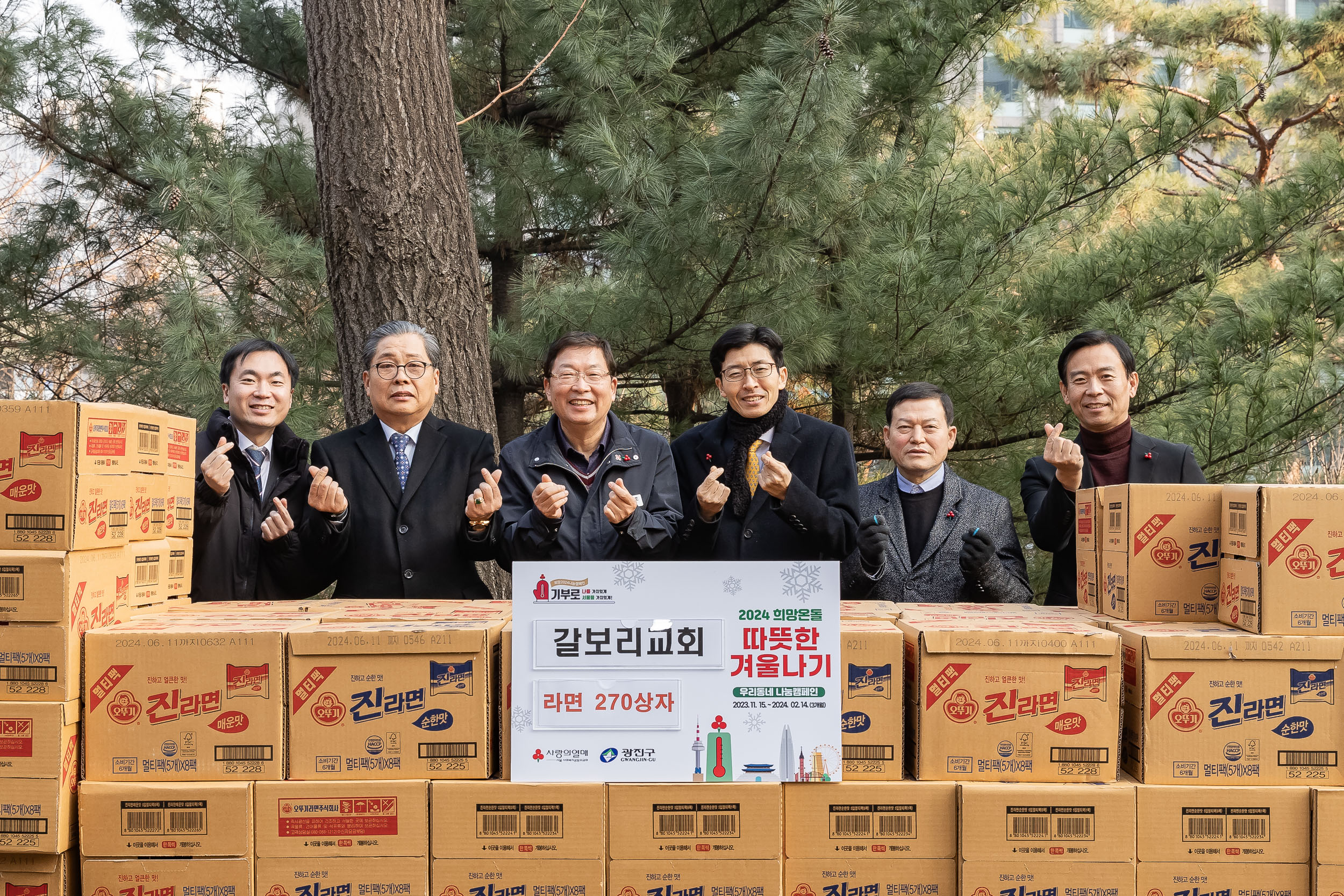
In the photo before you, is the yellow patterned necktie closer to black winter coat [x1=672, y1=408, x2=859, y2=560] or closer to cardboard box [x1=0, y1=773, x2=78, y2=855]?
black winter coat [x1=672, y1=408, x2=859, y2=560]

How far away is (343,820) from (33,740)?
0.64 m

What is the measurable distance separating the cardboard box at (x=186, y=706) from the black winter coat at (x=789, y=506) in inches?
47.5

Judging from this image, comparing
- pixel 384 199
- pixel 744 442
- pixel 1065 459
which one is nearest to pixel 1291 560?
pixel 1065 459

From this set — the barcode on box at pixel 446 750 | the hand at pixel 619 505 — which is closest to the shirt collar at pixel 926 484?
the hand at pixel 619 505

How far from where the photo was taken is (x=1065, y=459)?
2.77 meters

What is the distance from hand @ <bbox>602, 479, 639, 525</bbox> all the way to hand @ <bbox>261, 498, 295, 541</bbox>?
91 cm

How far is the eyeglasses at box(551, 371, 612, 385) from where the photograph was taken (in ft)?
9.14

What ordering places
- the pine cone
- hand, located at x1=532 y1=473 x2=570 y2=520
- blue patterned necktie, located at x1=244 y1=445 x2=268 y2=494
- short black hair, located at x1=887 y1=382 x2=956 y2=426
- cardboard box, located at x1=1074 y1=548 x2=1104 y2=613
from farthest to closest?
1. the pine cone
2. short black hair, located at x1=887 y1=382 x2=956 y2=426
3. blue patterned necktie, located at x1=244 y1=445 x2=268 y2=494
4. hand, located at x1=532 y1=473 x2=570 y2=520
5. cardboard box, located at x1=1074 y1=548 x2=1104 y2=613

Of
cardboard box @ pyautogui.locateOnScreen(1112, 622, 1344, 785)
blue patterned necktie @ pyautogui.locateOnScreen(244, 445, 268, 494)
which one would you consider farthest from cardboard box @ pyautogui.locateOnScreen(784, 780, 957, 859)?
blue patterned necktie @ pyautogui.locateOnScreen(244, 445, 268, 494)

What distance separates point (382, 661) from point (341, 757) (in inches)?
8.2

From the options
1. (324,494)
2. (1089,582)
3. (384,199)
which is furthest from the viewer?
(384,199)

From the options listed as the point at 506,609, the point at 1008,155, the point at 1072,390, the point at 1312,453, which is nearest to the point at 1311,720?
the point at 1072,390

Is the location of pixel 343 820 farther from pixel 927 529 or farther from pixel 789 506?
pixel 927 529

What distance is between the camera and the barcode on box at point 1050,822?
1.92 metres
